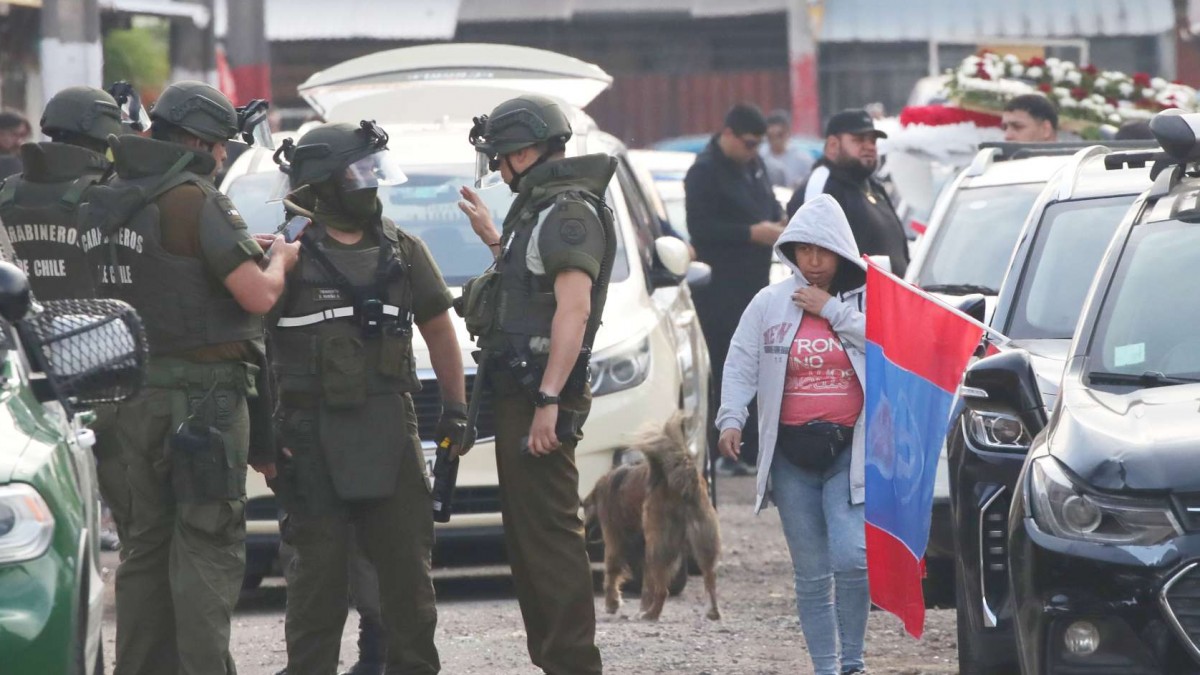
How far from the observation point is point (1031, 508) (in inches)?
210

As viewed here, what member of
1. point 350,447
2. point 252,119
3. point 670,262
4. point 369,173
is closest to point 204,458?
point 350,447

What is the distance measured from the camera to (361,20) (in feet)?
117

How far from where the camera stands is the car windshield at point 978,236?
9.34 meters

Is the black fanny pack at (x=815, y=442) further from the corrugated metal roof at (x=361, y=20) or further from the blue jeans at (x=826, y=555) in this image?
the corrugated metal roof at (x=361, y=20)

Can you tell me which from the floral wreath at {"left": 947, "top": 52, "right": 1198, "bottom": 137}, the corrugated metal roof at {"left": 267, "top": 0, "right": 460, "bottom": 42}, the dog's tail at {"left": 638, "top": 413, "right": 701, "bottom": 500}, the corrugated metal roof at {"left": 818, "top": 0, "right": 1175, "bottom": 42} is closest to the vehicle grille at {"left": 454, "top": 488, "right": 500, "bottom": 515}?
the dog's tail at {"left": 638, "top": 413, "right": 701, "bottom": 500}

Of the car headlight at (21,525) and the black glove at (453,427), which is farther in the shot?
the black glove at (453,427)

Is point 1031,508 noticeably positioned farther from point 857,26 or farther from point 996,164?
point 857,26

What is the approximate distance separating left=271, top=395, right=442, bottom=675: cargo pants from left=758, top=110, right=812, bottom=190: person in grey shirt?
1354 centimetres

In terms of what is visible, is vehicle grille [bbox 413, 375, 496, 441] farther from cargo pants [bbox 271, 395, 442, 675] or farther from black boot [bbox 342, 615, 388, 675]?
cargo pants [bbox 271, 395, 442, 675]

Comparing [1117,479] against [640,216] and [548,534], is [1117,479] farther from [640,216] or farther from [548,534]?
[640,216]

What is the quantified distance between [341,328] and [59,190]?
2.10 meters

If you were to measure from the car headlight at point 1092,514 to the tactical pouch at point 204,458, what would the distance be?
2282 mm

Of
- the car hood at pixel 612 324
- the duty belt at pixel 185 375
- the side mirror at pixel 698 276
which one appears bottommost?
the car hood at pixel 612 324

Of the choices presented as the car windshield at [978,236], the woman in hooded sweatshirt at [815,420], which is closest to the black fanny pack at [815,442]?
the woman in hooded sweatshirt at [815,420]
